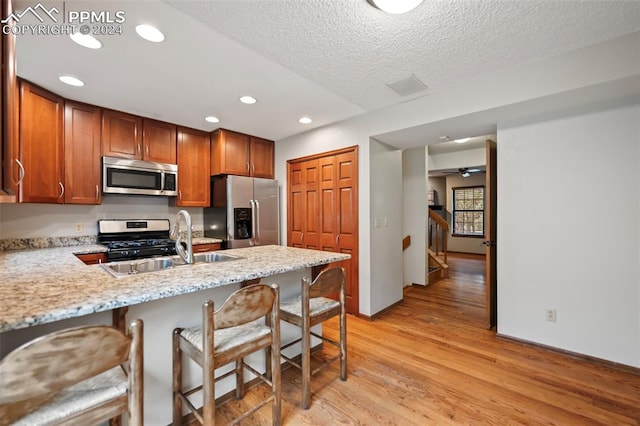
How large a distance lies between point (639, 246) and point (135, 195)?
5043 mm

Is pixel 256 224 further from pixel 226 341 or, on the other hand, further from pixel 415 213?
pixel 415 213

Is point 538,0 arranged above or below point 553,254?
above

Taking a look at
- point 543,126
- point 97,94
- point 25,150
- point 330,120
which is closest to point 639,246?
point 543,126

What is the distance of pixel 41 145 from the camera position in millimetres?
2574

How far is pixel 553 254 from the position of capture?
8.27ft

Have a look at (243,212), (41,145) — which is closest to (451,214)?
(243,212)

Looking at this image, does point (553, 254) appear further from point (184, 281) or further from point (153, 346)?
point (153, 346)

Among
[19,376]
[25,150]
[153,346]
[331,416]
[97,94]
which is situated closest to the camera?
[19,376]

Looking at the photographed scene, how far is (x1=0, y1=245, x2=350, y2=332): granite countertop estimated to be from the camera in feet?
3.17

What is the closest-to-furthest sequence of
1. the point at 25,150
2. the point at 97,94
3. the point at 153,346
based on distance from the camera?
the point at 153,346 → the point at 25,150 → the point at 97,94

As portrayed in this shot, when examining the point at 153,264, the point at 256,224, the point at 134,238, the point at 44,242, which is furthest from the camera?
the point at 256,224

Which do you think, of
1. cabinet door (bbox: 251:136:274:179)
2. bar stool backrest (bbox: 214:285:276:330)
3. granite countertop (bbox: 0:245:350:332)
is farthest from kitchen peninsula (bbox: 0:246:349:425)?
cabinet door (bbox: 251:136:274:179)

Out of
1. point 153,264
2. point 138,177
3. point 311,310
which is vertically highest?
point 138,177

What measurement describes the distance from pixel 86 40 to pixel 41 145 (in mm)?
1421
